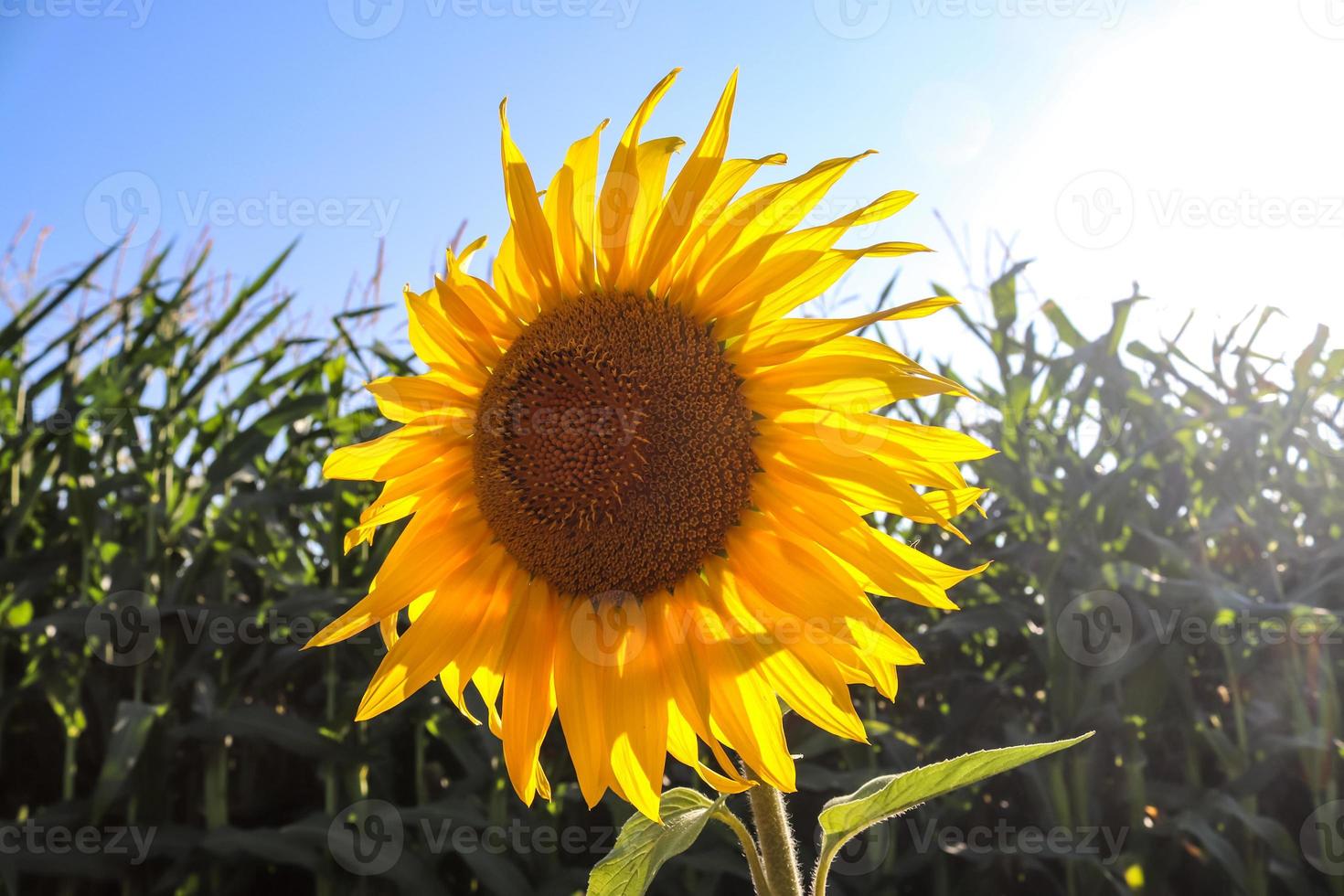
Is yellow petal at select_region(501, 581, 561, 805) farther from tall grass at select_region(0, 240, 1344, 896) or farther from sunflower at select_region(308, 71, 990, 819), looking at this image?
tall grass at select_region(0, 240, 1344, 896)

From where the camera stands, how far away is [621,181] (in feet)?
3.62

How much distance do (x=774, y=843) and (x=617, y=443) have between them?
0.53 m

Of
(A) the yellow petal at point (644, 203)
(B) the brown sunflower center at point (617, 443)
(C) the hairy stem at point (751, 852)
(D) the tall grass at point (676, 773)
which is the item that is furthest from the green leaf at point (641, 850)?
(D) the tall grass at point (676, 773)

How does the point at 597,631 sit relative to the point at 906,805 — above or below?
above

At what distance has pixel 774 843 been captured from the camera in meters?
1.03

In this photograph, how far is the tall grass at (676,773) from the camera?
8.12 ft

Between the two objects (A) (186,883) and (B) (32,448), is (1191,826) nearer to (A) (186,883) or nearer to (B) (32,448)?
(A) (186,883)

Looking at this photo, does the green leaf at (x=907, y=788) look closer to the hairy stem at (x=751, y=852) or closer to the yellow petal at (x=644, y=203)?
the hairy stem at (x=751, y=852)

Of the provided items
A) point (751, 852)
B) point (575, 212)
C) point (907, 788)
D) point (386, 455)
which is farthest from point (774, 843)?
point (575, 212)

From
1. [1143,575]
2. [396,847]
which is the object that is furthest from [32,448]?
[1143,575]

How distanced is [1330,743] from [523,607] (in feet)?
8.24

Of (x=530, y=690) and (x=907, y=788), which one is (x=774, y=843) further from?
(x=530, y=690)

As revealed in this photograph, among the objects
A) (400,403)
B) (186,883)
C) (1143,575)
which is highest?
(400,403)

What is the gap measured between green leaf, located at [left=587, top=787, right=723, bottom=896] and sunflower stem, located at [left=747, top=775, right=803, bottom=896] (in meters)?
0.06
